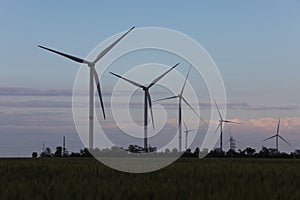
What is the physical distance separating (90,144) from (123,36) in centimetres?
1075

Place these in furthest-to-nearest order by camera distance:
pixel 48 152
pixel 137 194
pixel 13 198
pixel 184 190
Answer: pixel 48 152
pixel 184 190
pixel 137 194
pixel 13 198

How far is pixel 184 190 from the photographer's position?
60.8 feet

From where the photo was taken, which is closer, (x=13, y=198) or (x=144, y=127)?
(x=13, y=198)

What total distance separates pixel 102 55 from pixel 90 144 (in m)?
9.23

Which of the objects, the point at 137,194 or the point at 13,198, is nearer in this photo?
the point at 13,198

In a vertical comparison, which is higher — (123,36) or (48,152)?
(123,36)

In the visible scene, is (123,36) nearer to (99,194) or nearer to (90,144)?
(90,144)

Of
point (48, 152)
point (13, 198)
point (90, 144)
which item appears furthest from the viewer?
point (48, 152)

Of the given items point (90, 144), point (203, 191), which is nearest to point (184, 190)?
point (203, 191)

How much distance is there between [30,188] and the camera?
19.2m

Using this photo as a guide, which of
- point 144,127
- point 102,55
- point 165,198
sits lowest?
point 165,198

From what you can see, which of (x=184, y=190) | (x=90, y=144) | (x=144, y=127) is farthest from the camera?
(x=144, y=127)

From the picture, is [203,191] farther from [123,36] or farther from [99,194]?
[123,36]

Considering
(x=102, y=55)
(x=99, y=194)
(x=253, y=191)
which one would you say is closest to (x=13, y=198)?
(x=99, y=194)
